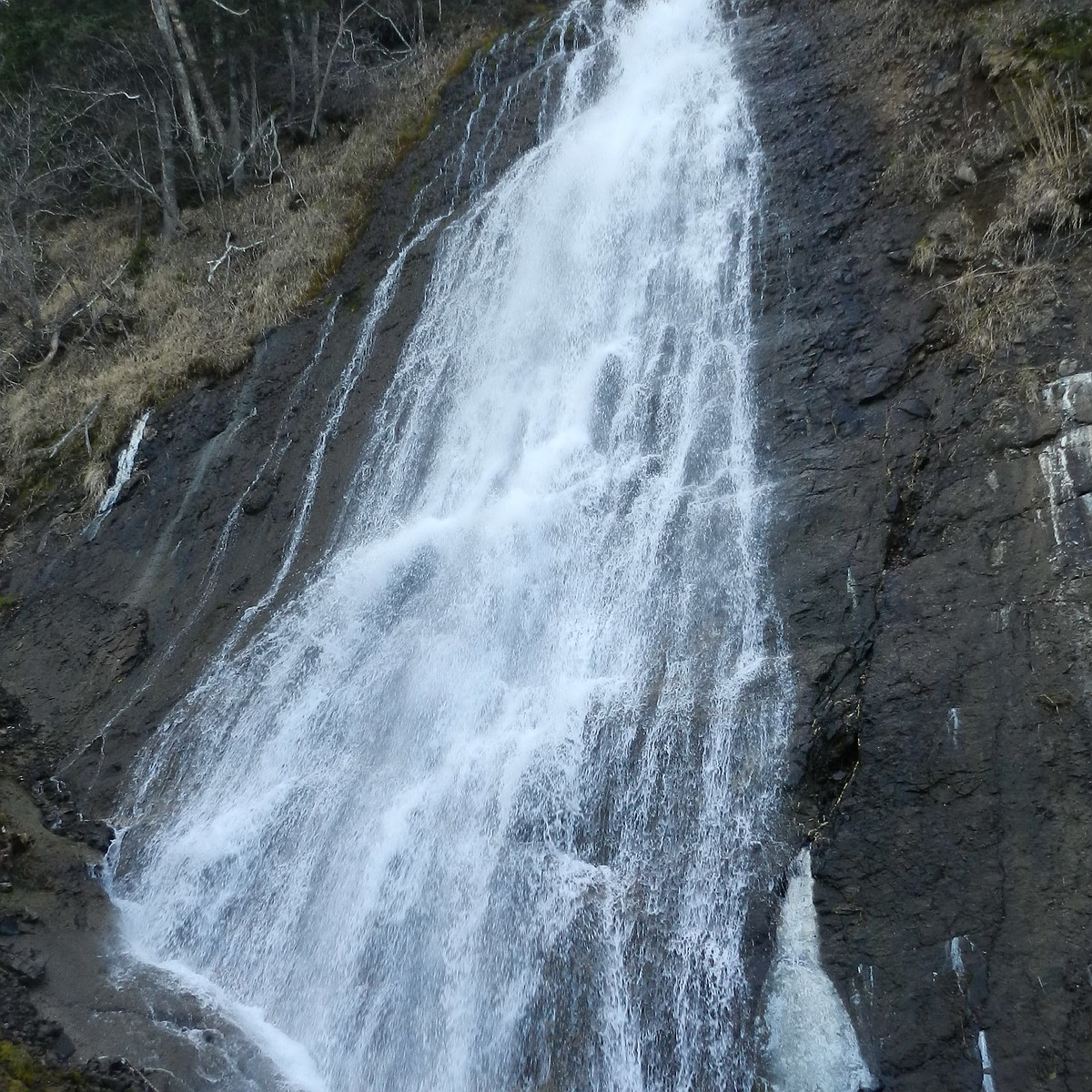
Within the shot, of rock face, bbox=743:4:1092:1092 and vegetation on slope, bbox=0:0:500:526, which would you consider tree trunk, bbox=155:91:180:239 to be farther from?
rock face, bbox=743:4:1092:1092

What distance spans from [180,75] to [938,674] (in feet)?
59.8

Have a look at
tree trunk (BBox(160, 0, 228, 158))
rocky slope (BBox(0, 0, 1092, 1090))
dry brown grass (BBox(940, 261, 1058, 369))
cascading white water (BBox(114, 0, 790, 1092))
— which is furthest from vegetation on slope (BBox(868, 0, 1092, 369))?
tree trunk (BBox(160, 0, 228, 158))

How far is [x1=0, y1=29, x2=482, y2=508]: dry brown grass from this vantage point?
552 inches

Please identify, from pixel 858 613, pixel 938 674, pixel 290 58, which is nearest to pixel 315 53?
pixel 290 58

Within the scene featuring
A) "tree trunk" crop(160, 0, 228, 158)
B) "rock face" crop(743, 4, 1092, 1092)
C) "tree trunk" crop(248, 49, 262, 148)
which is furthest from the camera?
"tree trunk" crop(248, 49, 262, 148)

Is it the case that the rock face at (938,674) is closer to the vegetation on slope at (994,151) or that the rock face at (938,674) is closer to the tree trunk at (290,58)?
the vegetation on slope at (994,151)

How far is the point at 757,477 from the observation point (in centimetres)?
877

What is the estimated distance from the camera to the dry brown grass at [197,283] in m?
14.0

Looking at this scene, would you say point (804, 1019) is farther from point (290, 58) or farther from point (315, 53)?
point (290, 58)

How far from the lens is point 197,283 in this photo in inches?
634

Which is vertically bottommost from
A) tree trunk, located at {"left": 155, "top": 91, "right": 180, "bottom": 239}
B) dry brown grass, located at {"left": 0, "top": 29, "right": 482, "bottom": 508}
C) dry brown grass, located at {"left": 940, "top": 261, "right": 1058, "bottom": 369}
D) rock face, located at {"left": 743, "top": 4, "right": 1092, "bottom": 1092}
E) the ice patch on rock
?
the ice patch on rock

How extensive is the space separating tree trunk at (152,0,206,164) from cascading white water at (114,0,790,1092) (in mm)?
9214

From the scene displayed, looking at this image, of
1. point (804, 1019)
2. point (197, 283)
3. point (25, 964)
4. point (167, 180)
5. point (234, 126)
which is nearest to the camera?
point (804, 1019)

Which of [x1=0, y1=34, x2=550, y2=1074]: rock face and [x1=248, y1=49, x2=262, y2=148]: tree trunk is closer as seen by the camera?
[x1=0, y1=34, x2=550, y2=1074]: rock face
